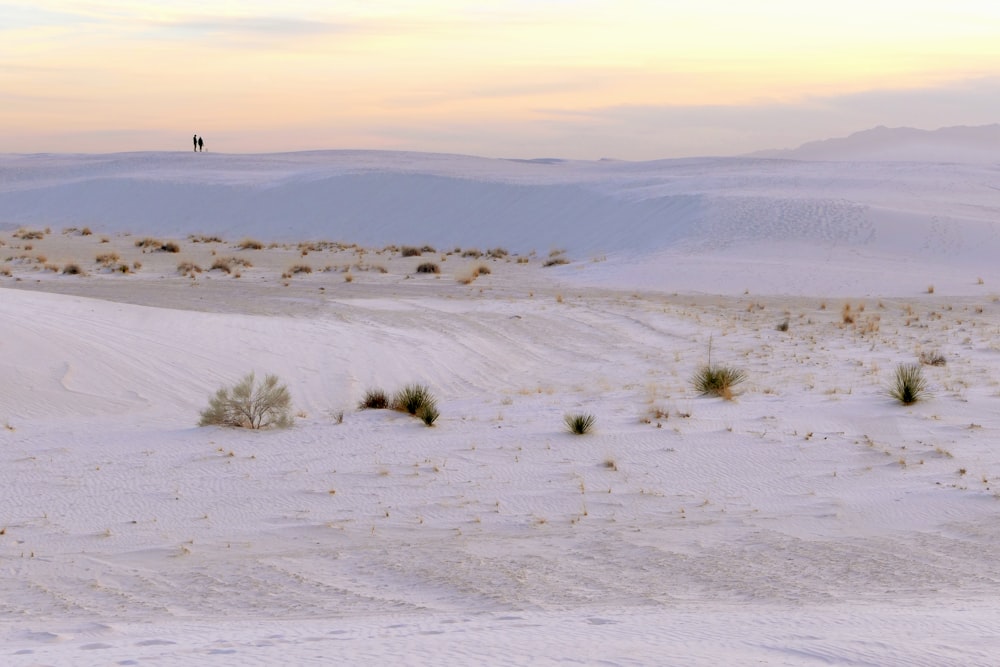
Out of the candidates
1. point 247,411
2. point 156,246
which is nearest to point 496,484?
point 247,411

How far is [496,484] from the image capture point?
9562 millimetres

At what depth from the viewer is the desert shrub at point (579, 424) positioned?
440 inches

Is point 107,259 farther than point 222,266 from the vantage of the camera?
Yes

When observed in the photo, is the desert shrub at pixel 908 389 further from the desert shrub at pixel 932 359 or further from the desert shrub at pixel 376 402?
the desert shrub at pixel 376 402

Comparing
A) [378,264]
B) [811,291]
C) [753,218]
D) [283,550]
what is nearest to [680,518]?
[283,550]

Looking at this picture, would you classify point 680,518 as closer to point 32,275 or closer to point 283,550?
point 283,550

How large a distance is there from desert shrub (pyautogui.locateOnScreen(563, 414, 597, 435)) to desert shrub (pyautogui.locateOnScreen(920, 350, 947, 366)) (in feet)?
22.4

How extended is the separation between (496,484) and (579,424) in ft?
5.98

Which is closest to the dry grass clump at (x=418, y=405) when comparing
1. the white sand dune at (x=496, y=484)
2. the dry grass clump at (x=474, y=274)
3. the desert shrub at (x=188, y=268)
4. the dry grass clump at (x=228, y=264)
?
the white sand dune at (x=496, y=484)

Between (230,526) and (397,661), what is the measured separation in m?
3.75

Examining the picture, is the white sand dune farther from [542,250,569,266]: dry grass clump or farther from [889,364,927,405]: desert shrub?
[542,250,569,266]: dry grass clump

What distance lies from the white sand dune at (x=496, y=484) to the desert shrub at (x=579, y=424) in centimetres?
19

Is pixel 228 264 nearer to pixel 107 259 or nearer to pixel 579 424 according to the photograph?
pixel 107 259

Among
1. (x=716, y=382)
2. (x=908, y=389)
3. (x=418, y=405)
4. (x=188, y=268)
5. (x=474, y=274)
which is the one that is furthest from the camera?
(x=474, y=274)
